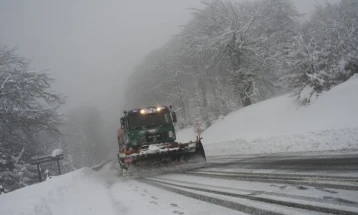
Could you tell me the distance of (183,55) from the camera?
134ft

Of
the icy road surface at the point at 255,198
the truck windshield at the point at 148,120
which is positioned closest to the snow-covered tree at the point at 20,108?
the truck windshield at the point at 148,120

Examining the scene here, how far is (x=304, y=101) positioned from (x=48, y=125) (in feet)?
46.2

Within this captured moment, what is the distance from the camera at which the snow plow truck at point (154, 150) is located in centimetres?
1152

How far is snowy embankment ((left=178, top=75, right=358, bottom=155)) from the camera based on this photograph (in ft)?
33.6

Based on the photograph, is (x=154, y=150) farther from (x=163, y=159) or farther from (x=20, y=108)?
(x=20, y=108)

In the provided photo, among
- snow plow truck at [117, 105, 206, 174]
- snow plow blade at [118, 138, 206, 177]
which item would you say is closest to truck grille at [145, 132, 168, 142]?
snow plow truck at [117, 105, 206, 174]

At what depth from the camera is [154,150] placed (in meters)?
11.5

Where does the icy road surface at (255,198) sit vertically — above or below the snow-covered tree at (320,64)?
below

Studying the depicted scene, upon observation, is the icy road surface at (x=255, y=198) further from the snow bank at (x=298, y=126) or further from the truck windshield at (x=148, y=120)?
the truck windshield at (x=148, y=120)

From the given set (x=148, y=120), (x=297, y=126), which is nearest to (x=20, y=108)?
(x=148, y=120)

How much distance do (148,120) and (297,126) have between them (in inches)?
275

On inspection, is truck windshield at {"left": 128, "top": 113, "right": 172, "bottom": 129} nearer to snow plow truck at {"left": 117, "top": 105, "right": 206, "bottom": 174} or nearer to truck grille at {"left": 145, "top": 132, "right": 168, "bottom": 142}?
snow plow truck at {"left": 117, "top": 105, "right": 206, "bottom": 174}

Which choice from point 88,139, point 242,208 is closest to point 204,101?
point 242,208

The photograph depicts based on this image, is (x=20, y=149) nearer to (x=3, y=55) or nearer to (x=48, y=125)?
(x=48, y=125)
